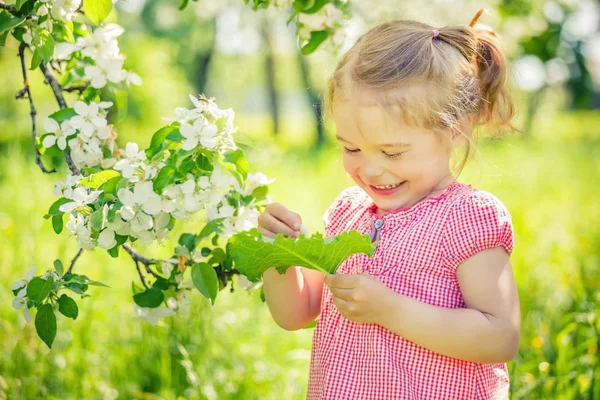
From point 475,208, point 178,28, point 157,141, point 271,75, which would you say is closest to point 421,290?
point 475,208

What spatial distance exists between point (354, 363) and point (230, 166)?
53cm

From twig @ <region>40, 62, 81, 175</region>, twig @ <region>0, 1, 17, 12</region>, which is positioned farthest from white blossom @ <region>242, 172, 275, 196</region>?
twig @ <region>0, 1, 17, 12</region>

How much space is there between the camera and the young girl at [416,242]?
1.37m

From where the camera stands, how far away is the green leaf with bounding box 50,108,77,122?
5.09 feet

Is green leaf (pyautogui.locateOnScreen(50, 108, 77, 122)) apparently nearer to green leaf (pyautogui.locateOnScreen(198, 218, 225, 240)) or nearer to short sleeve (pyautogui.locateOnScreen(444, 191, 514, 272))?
green leaf (pyautogui.locateOnScreen(198, 218, 225, 240))

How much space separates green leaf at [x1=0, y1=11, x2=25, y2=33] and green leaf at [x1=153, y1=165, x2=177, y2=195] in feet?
1.76

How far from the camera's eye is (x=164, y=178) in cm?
130

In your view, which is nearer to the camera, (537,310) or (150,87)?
(537,310)

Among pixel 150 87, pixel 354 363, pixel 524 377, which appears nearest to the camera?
pixel 354 363

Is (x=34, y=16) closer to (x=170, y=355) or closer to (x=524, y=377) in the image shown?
(x=170, y=355)

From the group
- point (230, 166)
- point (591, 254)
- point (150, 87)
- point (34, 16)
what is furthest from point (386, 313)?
point (150, 87)

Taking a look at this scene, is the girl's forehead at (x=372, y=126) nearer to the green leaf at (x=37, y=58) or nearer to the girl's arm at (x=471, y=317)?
the girl's arm at (x=471, y=317)

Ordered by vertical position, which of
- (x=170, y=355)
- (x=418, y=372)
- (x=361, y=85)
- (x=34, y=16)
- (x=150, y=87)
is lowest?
(x=170, y=355)

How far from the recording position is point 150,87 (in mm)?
13750
